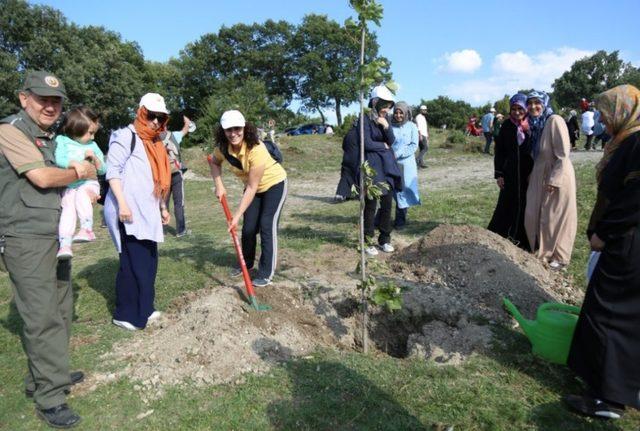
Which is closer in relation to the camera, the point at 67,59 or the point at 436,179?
the point at 436,179

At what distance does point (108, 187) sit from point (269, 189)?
1524mm

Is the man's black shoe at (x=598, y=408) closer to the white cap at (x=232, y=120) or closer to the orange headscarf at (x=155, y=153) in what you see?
the white cap at (x=232, y=120)

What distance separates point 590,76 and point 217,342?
2665 inches

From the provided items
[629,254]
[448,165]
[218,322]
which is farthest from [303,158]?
[629,254]

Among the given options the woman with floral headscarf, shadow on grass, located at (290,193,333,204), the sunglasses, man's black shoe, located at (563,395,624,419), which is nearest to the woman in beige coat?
the woman with floral headscarf

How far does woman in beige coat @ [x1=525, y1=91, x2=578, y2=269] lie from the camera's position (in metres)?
5.11

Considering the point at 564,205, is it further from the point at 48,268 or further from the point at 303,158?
the point at 303,158

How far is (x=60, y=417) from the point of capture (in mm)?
2807

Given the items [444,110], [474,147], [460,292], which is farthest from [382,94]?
[444,110]

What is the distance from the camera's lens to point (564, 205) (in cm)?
520

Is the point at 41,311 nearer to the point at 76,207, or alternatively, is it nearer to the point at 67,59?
the point at 76,207

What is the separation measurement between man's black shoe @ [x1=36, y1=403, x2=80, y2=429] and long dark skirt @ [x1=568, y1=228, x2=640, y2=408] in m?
3.28

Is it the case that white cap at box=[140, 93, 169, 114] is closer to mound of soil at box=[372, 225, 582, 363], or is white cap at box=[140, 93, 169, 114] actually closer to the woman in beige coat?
mound of soil at box=[372, 225, 582, 363]

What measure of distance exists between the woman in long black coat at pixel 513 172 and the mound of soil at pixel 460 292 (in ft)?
3.12
